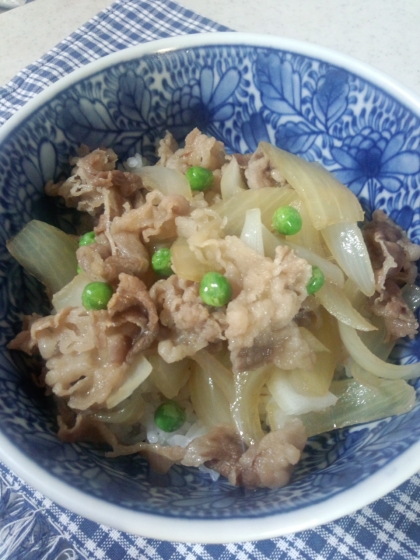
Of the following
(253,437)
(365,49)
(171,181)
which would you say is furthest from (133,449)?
(365,49)

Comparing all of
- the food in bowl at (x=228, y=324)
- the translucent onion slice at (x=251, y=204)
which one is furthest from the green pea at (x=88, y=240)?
the translucent onion slice at (x=251, y=204)

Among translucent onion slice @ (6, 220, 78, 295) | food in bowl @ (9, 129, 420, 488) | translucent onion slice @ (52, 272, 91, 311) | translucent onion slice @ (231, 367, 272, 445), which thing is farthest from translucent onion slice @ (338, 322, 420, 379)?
translucent onion slice @ (6, 220, 78, 295)

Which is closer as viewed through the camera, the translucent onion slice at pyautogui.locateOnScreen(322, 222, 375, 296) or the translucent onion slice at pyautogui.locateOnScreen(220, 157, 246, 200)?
the translucent onion slice at pyautogui.locateOnScreen(322, 222, 375, 296)

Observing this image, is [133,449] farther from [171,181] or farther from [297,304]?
[171,181]

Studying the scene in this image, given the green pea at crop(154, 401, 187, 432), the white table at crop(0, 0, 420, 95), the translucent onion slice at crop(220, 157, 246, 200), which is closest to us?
the green pea at crop(154, 401, 187, 432)

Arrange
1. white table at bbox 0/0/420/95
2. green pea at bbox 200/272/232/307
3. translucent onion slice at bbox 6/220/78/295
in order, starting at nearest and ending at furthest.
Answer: green pea at bbox 200/272/232/307 → translucent onion slice at bbox 6/220/78/295 → white table at bbox 0/0/420/95

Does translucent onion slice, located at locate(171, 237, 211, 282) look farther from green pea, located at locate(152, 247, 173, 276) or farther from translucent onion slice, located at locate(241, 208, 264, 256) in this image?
translucent onion slice, located at locate(241, 208, 264, 256)

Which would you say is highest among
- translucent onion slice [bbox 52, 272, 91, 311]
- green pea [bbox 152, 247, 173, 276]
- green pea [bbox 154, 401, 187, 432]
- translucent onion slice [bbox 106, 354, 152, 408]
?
green pea [bbox 152, 247, 173, 276]

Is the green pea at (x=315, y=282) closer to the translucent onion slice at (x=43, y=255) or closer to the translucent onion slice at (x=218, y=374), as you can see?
the translucent onion slice at (x=218, y=374)
